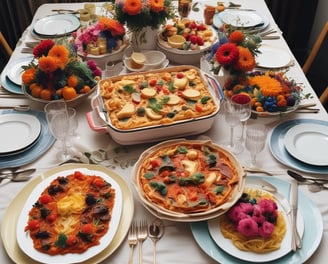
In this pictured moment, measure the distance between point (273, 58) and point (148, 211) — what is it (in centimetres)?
107

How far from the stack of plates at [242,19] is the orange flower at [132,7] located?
55 centimetres

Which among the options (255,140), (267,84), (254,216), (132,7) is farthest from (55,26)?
(254,216)

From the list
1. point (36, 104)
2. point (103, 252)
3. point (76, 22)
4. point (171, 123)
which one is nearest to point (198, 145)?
point (171, 123)

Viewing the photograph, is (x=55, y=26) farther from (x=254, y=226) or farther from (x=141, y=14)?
(x=254, y=226)

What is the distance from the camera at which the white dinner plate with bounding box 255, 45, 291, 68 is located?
1.86 metres

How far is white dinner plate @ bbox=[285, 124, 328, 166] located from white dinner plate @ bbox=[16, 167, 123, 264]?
617 millimetres

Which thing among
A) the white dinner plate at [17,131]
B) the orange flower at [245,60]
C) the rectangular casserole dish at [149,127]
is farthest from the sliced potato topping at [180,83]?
the white dinner plate at [17,131]

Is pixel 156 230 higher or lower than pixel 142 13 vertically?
lower

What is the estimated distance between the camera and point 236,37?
1.58m

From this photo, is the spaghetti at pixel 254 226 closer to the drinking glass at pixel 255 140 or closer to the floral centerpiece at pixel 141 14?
the drinking glass at pixel 255 140

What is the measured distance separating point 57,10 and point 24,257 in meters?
1.67

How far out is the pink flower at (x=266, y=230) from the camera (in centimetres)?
105

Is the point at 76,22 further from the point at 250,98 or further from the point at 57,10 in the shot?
the point at 250,98

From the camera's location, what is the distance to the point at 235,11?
2.28 m
